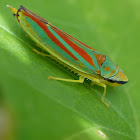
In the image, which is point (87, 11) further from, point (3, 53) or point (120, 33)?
point (3, 53)

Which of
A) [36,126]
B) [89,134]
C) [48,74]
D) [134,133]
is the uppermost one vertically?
[36,126]

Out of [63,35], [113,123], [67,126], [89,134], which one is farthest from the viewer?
[63,35]

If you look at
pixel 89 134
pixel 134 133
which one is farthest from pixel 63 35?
pixel 134 133

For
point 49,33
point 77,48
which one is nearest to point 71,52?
point 77,48

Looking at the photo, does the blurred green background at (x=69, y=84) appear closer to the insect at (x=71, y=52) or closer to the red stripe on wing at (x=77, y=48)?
the insect at (x=71, y=52)

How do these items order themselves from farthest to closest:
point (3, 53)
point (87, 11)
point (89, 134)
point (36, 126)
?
1. point (87, 11)
2. point (89, 134)
3. point (3, 53)
4. point (36, 126)

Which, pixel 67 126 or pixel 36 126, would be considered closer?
pixel 36 126

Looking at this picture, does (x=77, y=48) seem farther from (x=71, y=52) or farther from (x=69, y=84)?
(x=69, y=84)

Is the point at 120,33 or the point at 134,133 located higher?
the point at 120,33
